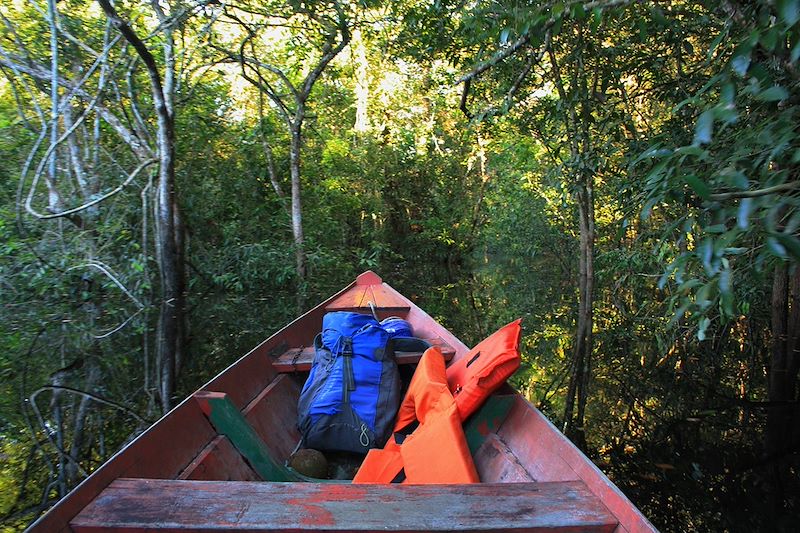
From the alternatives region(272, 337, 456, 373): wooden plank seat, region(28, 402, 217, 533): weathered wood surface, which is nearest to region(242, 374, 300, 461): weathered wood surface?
region(272, 337, 456, 373): wooden plank seat

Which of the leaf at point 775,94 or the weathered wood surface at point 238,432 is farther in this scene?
the weathered wood surface at point 238,432

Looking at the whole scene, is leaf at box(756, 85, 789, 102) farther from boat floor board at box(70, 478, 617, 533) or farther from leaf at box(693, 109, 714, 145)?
boat floor board at box(70, 478, 617, 533)

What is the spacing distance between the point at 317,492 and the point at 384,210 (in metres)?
A: 7.58

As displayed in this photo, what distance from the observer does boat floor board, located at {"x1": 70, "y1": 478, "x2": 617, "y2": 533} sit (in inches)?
52.6

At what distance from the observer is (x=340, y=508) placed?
1398mm

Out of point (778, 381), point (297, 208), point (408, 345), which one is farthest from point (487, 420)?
point (297, 208)

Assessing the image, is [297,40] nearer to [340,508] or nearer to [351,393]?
[351,393]

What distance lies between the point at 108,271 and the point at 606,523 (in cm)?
325

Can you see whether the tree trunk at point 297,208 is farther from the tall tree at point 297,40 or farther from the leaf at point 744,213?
the leaf at point 744,213

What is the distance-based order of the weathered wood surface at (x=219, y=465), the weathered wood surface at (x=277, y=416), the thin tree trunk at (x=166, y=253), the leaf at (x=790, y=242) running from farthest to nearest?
the thin tree trunk at (x=166, y=253) < the weathered wood surface at (x=277, y=416) < the weathered wood surface at (x=219, y=465) < the leaf at (x=790, y=242)

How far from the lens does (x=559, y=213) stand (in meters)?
7.80

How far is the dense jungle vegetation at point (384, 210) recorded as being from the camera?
1969 mm

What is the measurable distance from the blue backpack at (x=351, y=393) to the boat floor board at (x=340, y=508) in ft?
3.96

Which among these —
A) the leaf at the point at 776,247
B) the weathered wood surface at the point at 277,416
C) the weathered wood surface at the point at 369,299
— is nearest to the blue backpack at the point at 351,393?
the weathered wood surface at the point at 277,416
